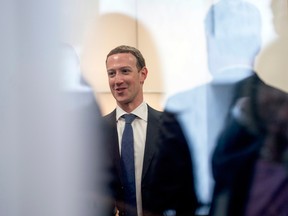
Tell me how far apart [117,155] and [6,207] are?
0.31 meters

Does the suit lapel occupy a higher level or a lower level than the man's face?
lower

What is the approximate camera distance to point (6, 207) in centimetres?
77

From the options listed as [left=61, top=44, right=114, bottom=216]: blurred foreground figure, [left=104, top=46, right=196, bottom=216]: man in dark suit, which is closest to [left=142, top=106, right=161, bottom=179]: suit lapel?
[left=104, top=46, right=196, bottom=216]: man in dark suit

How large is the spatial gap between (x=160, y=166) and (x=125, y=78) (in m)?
0.27

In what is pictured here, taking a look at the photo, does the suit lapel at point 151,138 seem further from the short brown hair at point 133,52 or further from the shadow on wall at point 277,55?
the shadow on wall at point 277,55

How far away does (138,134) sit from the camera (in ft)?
2.85

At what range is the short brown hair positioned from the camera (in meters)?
0.84

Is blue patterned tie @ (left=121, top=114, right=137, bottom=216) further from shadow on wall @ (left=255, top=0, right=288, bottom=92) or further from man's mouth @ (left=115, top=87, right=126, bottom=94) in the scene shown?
shadow on wall @ (left=255, top=0, right=288, bottom=92)

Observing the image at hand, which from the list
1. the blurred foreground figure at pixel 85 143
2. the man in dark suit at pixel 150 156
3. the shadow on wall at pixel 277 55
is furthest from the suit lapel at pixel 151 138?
the shadow on wall at pixel 277 55

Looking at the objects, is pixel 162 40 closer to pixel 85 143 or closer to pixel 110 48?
pixel 110 48

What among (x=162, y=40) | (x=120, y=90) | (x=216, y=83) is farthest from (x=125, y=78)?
(x=216, y=83)

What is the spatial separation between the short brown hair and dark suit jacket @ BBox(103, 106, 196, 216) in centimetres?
13

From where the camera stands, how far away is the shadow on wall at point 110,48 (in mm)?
836

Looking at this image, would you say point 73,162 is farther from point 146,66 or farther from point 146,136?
point 146,66
